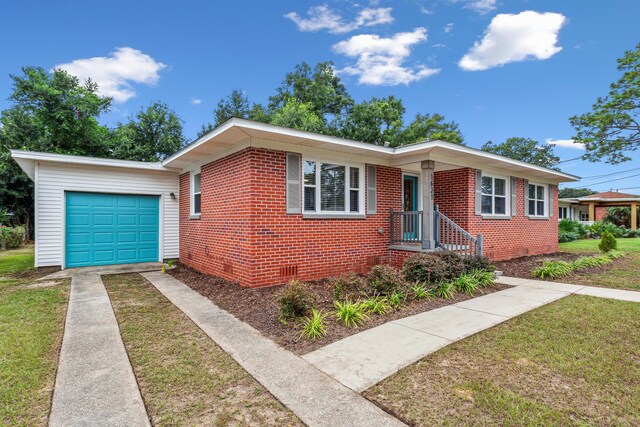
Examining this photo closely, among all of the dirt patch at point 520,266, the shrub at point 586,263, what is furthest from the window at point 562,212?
the shrub at point 586,263

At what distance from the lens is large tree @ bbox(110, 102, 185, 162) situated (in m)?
17.9

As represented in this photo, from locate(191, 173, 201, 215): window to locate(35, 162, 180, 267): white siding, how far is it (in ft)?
5.05

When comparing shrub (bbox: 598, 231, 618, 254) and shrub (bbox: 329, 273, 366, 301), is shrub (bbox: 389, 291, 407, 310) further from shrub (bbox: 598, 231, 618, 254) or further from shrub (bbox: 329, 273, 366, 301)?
shrub (bbox: 598, 231, 618, 254)

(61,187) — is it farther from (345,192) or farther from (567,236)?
(567,236)

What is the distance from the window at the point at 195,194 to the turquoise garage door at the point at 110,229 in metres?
1.69

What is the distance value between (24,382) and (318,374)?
2.74 metres

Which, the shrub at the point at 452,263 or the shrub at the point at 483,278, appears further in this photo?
the shrub at the point at 483,278

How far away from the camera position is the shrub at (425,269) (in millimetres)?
Result: 6496

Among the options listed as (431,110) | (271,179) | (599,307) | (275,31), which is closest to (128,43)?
(275,31)

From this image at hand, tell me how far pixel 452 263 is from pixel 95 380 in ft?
20.8

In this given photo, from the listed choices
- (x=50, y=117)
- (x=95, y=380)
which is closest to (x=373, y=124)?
(x=50, y=117)

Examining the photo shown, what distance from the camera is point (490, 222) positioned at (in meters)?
10.4

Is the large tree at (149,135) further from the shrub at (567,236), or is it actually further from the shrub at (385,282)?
the shrub at (567,236)

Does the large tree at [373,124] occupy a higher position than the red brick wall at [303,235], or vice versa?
the large tree at [373,124]
